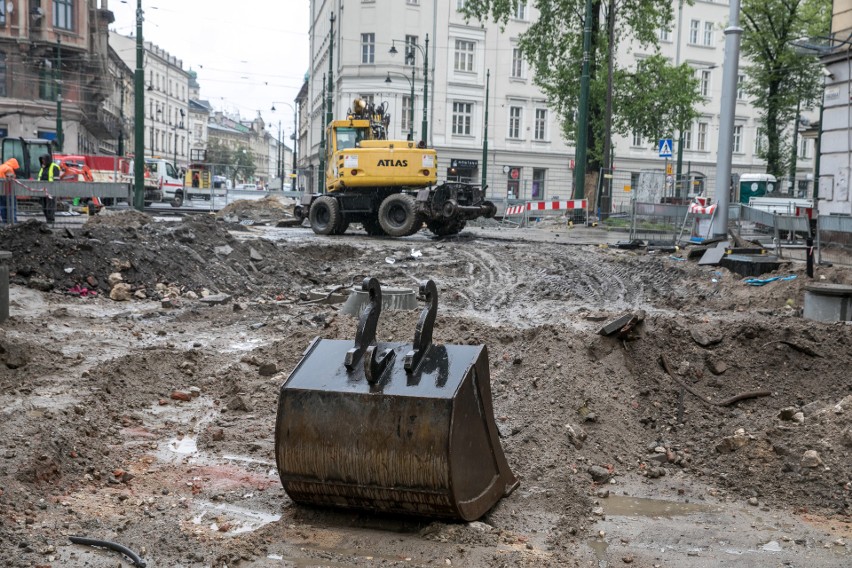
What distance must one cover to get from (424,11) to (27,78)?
24.3 meters

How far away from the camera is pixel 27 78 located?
5462 centimetres

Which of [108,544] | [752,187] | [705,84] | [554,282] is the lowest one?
[108,544]

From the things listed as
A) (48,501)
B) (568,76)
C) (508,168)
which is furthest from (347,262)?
(508,168)

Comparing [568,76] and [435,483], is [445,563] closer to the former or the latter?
[435,483]

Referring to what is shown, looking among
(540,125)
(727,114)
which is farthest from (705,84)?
(727,114)

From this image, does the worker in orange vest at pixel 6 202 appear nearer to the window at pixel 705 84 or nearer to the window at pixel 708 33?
the window at pixel 705 84

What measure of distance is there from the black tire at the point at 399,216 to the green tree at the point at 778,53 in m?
25.2

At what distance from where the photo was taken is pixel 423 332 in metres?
4.38

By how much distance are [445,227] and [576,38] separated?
1554 cm

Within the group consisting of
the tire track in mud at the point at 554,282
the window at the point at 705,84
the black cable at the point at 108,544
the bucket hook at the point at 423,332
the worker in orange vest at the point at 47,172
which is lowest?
the black cable at the point at 108,544

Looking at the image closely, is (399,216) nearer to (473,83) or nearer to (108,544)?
(108,544)

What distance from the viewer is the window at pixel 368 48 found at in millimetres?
54719

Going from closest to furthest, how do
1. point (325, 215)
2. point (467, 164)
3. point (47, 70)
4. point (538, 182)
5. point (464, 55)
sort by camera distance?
point (325, 215) < point (47, 70) < point (467, 164) < point (464, 55) < point (538, 182)

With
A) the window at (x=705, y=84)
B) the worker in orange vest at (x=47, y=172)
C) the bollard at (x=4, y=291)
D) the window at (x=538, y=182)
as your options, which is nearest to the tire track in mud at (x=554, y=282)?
the bollard at (x=4, y=291)
